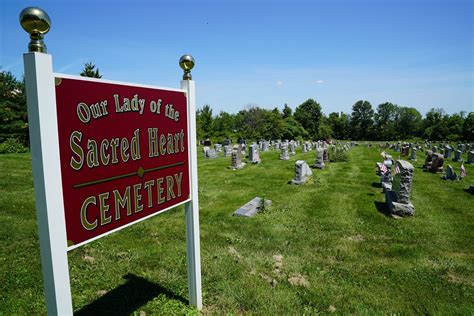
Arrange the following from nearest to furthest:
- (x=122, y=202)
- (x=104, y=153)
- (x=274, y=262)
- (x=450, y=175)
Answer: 1. (x=104, y=153)
2. (x=122, y=202)
3. (x=274, y=262)
4. (x=450, y=175)

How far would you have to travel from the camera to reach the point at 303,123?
2859 inches

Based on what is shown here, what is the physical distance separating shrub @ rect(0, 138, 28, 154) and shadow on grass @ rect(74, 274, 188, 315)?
93.8ft

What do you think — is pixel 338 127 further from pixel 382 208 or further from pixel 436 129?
pixel 382 208

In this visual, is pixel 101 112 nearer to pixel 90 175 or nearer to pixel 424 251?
→ pixel 90 175

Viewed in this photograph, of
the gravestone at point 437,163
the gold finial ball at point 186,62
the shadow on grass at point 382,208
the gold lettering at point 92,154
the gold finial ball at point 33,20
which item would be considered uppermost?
the gold finial ball at point 186,62

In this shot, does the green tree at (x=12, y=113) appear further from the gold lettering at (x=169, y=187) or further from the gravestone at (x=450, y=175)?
the gravestone at (x=450, y=175)

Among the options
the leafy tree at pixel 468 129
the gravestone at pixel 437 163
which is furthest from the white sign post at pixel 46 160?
the leafy tree at pixel 468 129

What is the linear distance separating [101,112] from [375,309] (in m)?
4.50

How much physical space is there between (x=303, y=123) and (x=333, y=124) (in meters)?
11.8

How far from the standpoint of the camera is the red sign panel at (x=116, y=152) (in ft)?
7.47

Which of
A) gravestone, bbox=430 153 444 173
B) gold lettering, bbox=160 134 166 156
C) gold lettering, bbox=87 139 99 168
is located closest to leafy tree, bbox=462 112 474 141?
gravestone, bbox=430 153 444 173

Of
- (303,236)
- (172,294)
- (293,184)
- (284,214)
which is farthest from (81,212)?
(293,184)

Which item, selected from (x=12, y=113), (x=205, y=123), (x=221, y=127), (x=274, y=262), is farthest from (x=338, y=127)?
(x=274, y=262)

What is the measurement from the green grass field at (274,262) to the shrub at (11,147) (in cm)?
2048
